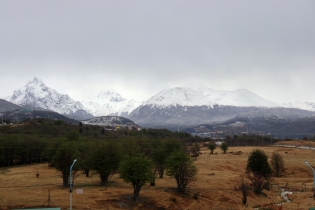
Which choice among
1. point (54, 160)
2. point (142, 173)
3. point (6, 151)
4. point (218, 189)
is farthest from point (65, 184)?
point (6, 151)

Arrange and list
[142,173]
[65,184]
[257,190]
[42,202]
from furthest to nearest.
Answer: [257,190]
[65,184]
[142,173]
[42,202]

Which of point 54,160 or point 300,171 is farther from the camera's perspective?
point 300,171

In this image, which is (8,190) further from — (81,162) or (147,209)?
(147,209)

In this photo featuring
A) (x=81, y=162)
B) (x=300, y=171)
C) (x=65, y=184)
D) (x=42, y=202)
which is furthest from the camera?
(x=300, y=171)

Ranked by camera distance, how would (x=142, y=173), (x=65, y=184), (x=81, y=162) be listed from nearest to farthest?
(x=142, y=173), (x=65, y=184), (x=81, y=162)

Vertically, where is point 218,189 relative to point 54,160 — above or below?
below

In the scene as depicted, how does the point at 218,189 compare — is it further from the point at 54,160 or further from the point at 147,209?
the point at 54,160

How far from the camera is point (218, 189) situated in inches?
2409

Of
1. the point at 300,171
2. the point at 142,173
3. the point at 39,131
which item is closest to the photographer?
the point at 142,173

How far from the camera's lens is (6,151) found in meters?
98.9

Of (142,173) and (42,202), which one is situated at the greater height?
(142,173)

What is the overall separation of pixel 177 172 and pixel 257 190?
51.9 ft

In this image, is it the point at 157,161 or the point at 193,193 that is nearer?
the point at 193,193

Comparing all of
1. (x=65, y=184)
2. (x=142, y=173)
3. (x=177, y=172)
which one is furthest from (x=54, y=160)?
(x=177, y=172)
